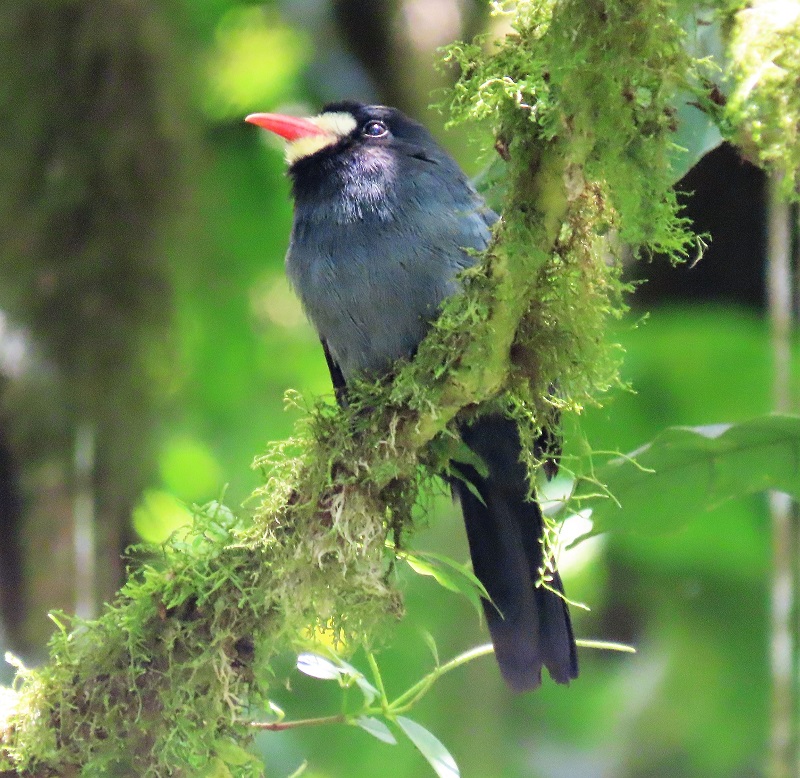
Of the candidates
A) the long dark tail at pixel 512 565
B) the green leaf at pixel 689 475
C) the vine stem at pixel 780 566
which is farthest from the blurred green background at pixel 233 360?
the green leaf at pixel 689 475

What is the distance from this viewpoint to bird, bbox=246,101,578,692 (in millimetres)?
2553

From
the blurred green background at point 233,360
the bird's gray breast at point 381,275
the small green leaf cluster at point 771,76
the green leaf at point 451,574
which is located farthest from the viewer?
the blurred green background at point 233,360

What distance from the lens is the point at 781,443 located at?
7.02ft

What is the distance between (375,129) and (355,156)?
0.63ft

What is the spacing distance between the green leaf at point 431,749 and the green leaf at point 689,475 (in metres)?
0.51

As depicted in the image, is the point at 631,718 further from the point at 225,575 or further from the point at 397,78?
the point at 225,575

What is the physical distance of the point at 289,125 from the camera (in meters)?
3.05

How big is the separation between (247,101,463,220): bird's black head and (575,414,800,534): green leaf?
0.90 meters

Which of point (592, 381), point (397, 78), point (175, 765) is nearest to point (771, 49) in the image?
point (592, 381)

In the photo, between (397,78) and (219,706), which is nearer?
(219,706)

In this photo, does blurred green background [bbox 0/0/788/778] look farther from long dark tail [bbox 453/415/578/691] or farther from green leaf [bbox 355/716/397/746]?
green leaf [bbox 355/716/397/746]

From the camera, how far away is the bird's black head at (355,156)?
2.72 metres

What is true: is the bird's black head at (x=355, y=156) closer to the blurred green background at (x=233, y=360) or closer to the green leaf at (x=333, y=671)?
the green leaf at (x=333, y=671)

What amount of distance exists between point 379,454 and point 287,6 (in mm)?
3360
